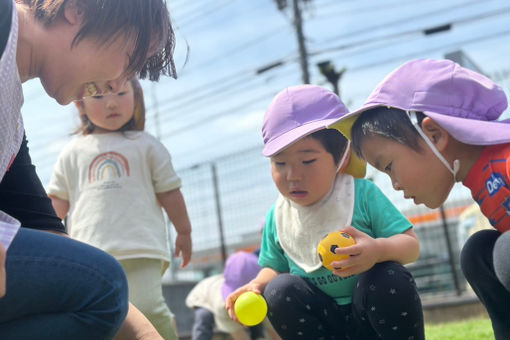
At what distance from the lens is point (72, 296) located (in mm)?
1488

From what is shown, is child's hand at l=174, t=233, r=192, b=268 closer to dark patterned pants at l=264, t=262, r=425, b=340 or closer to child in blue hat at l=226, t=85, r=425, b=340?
child in blue hat at l=226, t=85, r=425, b=340

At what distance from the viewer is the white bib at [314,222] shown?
235cm

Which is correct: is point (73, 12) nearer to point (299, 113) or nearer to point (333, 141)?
point (299, 113)

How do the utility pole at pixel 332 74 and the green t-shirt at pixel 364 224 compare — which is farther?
the utility pole at pixel 332 74

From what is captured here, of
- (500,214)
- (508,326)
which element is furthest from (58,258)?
(508,326)

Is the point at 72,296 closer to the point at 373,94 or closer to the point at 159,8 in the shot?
the point at 159,8

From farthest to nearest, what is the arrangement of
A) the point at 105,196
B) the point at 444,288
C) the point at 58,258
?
the point at 444,288
the point at 105,196
the point at 58,258

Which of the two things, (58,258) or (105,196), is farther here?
(105,196)

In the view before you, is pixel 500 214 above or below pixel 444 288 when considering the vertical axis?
above

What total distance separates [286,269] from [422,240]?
5.14m

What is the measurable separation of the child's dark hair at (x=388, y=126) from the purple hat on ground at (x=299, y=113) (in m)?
0.23

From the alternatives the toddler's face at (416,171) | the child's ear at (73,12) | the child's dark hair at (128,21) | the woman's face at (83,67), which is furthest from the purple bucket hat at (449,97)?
the child's ear at (73,12)

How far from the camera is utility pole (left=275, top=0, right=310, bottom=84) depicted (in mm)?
10031

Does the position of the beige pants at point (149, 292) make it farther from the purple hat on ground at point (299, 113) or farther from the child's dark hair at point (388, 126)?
the child's dark hair at point (388, 126)
